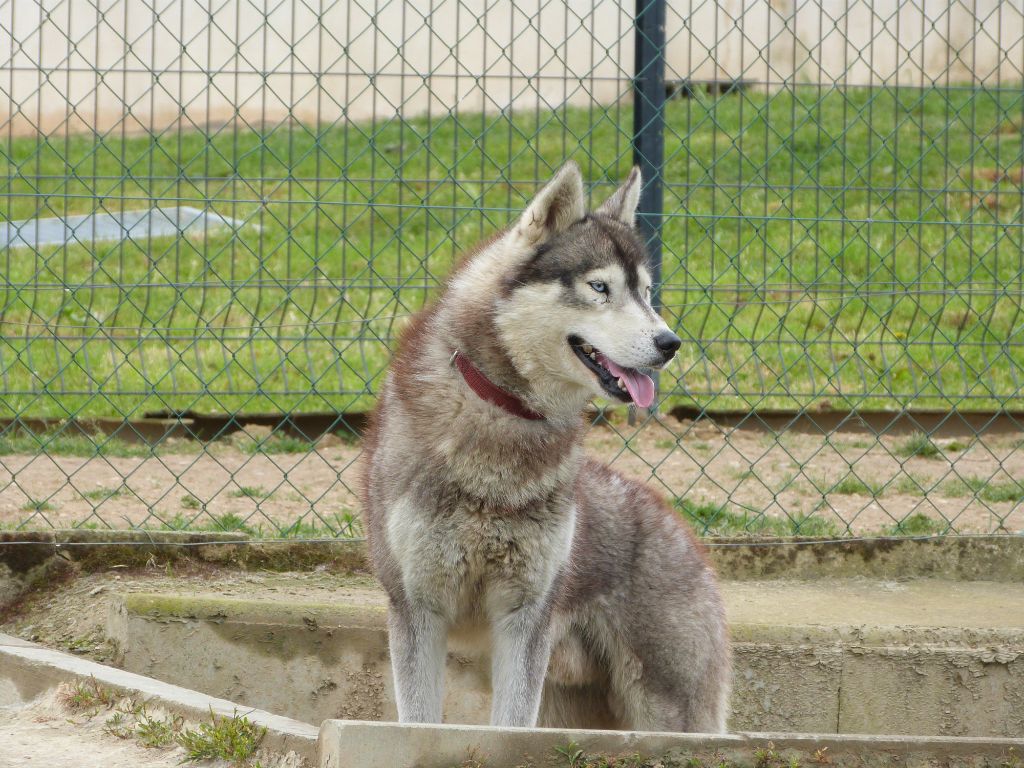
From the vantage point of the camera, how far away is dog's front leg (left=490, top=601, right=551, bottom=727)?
11.8ft

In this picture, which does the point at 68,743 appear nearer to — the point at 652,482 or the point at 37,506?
the point at 37,506

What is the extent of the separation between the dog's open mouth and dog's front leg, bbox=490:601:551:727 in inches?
24.4

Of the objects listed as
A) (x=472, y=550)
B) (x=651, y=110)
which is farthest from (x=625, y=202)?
(x=651, y=110)

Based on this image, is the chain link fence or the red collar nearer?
the red collar

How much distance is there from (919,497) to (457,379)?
3462mm

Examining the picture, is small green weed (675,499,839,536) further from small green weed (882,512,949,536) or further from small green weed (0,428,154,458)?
small green weed (0,428,154,458)

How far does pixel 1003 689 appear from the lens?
4.74 metres

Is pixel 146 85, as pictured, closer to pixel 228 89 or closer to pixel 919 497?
pixel 228 89

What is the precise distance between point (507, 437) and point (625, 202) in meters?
0.88

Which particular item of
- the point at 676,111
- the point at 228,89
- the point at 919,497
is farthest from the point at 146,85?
the point at 919,497

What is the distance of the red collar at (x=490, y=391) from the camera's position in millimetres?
3703

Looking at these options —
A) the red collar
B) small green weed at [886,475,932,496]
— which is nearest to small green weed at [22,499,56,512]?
the red collar

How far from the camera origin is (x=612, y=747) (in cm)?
307

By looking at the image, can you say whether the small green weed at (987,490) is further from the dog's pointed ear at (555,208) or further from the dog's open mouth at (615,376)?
the dog's pointed ear at (555,208)
